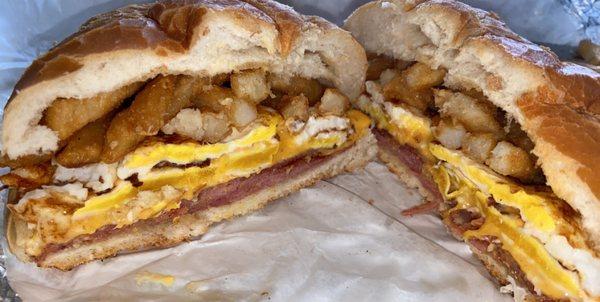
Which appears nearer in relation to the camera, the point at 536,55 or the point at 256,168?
the point at 536,55

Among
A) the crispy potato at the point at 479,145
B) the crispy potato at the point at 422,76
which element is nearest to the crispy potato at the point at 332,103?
the crispy potato at the point at 422,76

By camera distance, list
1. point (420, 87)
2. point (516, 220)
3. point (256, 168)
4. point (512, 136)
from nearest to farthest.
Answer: point (516, 220) → point (512, 136) → point (256, 168) → point (420, 87)

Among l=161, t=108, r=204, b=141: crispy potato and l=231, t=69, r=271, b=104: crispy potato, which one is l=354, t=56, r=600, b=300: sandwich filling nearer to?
l=231, t=69, r=271, b=104: crispy potato

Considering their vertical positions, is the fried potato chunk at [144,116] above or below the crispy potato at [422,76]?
above

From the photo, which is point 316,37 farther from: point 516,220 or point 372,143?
point 516,220

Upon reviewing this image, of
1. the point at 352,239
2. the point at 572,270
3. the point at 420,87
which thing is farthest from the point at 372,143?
the point at 572,270

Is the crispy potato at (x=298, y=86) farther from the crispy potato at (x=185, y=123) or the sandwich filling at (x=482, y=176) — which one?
the crispy potato at (x=185, y=123)
